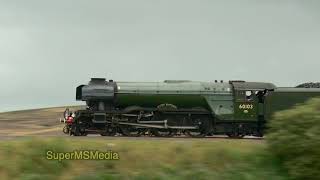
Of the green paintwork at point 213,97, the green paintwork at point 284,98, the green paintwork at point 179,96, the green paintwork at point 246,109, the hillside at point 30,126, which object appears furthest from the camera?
the hillside at point 30,126

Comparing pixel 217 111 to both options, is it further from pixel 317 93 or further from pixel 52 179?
pixel 52 179

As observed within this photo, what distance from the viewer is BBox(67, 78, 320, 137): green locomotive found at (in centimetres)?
3005

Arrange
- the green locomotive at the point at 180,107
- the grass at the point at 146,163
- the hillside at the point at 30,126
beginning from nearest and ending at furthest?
1. the grass at the point at 146,163
2. the green locomotive at the point at 180,107
3. the hillside at the point at 30,126

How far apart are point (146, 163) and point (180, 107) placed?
20.4 metres

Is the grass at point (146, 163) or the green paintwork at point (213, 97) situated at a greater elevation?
the green paintwork at point (213, 97)

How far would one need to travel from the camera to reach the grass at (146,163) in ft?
33.9

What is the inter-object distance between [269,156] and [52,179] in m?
4.09

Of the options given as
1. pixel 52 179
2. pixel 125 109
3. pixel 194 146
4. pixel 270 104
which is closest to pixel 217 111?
pixel 270 104

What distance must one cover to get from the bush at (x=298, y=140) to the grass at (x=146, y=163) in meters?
0.40

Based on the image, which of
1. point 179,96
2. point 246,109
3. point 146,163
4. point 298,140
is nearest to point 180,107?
point 179,96

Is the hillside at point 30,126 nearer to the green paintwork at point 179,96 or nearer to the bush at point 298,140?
the green paintwork at point 179,96

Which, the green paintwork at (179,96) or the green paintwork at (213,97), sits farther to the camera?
the green paintwork at (179,96)

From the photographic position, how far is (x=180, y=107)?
31.2m

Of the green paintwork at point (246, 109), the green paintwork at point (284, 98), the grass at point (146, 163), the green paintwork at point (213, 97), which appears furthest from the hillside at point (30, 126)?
the grass at point (146, 163)
